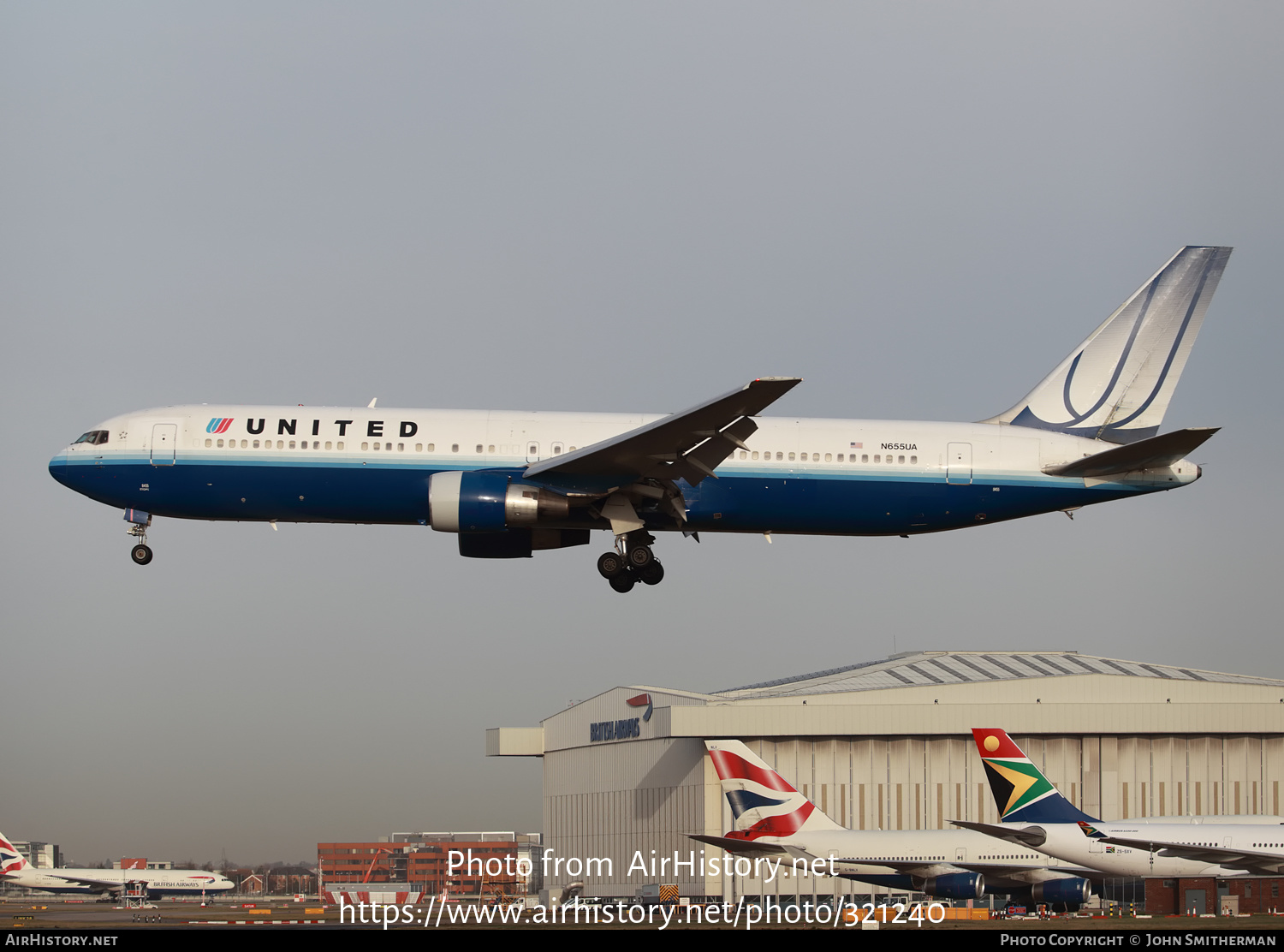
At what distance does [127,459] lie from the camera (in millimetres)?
36000

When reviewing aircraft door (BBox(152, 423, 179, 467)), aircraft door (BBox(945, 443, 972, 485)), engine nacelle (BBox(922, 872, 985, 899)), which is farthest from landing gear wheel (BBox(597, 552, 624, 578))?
engine nacelle (BBox(922, 872, 985, 899))

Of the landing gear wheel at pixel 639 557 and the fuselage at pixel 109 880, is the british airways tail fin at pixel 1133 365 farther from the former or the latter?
the fuselage at pixel 109 880

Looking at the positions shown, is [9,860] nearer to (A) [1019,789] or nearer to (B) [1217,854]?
(A) [1019,789]

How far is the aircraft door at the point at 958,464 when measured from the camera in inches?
1425

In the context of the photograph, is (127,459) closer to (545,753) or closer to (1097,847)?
(1097,847)

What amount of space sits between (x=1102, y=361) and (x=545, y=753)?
5411 cm

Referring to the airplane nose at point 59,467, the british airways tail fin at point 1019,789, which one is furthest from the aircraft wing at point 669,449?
the british airways tail fin at point 1019,789

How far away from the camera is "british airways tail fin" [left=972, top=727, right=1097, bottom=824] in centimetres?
4362

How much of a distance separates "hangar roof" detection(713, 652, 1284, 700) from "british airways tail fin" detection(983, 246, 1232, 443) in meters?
33.8

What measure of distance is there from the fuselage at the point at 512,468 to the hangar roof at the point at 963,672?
36.0 m

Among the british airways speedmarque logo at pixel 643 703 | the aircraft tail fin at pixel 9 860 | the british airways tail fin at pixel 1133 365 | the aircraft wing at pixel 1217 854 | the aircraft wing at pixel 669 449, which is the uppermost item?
the british airways tail fin at pixel 1133 365

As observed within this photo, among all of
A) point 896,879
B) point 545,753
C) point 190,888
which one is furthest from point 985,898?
point 190,888

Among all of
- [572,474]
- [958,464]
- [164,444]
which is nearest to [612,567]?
[572,474]

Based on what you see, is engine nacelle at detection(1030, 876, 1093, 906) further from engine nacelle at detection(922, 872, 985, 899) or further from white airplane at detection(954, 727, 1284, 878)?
white airplane at detection(954, 727, 1284, 878)
